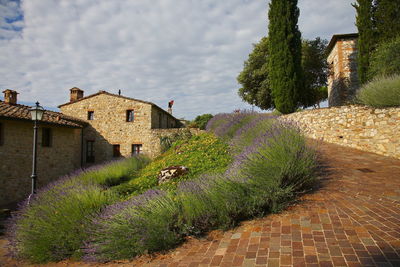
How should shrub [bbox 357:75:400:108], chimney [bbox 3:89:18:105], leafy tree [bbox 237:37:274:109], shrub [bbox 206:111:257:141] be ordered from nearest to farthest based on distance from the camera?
1. shrub [bbox 357:75:400:108]
2. shrub [bbox 206:111:257:141]
3. chimney [bbox 3:89:18:105]
4. leafy tree [bbox 237:37:274:109]

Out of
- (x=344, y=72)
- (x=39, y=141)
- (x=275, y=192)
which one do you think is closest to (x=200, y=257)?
(x=275, y=192)

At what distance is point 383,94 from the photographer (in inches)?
278

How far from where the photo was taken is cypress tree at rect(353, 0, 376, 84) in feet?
34.2

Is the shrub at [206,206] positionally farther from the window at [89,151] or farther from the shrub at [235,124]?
the window at [89,151]

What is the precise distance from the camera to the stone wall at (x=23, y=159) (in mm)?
11422

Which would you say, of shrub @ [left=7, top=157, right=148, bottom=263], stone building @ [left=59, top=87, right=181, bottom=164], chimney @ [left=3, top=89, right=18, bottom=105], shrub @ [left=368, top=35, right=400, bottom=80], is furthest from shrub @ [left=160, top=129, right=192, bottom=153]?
shrub @ [left=368, top=35, right=400, bottom=80]

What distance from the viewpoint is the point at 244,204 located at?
3.54 metres

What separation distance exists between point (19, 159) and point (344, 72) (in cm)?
1966

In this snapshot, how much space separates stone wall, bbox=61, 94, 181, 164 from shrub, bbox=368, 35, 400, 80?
14.0 metres

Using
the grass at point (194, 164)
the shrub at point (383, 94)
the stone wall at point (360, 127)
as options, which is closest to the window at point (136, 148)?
the grass at point (194, 164)

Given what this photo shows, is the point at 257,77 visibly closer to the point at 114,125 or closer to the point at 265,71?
the point at 265,71

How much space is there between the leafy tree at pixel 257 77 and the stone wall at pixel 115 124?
8.19 metres

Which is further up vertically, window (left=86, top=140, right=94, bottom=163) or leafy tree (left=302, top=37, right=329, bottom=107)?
leafy tree (left=302, top=37, right=329, bottom=107)

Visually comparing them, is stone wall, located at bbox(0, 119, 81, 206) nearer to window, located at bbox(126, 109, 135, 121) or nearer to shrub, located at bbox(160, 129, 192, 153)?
window, located at bbox(126, 109, 135, 121)
